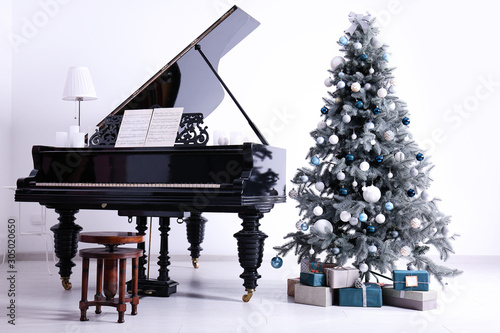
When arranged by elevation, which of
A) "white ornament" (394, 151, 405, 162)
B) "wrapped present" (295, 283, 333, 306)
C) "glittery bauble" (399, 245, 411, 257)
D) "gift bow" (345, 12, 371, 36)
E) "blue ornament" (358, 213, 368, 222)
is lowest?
"wrapped present" (295, 283, 333, 306)

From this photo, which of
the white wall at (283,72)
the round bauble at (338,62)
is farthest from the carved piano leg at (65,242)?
the round bauble at (338,62)

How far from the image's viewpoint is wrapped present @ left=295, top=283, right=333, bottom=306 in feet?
12.4

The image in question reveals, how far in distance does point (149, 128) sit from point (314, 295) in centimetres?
171

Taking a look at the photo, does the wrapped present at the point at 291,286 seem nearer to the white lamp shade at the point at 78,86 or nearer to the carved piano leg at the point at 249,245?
the carved piano leg at the point at 249,245

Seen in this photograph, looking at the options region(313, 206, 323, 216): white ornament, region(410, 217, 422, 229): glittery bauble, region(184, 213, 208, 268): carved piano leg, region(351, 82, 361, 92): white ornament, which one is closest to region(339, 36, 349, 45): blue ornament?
region(351, 82, 361, 92): white ornament

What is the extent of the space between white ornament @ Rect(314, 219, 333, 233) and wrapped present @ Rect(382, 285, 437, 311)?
60 cm

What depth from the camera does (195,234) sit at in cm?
545

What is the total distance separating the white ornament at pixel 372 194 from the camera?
3.92 m

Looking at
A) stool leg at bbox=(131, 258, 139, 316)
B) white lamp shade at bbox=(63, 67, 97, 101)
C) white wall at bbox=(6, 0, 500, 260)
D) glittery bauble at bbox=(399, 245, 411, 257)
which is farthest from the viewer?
white wall at bbox=(6, 0, 500, 260)

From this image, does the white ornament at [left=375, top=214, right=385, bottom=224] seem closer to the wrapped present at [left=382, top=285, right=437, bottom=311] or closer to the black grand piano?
the wrapped present at [left=382, top=285, right=437, bottom=311]

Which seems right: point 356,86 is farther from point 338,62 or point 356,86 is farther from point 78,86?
point 78,86

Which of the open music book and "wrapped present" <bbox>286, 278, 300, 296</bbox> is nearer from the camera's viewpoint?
the open music book

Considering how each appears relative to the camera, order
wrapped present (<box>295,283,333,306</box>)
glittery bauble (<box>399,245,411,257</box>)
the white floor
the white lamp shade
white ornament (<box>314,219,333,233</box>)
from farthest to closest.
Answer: the white lamp shade
white ornament (<box>314,219,333,233</box>)
glittery bauble (<box>399,245,411,257</box>)
wrapped present (<box>295,283,333,306</box>)
the white floor

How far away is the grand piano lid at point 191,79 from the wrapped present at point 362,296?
186cm
